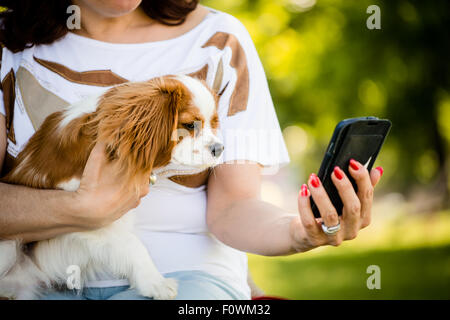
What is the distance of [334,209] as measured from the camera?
1.50 metres

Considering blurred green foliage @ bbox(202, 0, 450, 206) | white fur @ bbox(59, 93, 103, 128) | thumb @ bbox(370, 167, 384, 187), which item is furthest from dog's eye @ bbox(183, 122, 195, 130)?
blurred green foliage @ bbox(202, 0, 450, 206)

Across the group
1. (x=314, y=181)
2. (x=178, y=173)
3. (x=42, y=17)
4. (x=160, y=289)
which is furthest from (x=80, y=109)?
(x=314, y=181)

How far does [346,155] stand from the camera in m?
1.52

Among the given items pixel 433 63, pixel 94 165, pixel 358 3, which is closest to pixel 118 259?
pixel 94 165

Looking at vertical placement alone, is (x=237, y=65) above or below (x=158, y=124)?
above

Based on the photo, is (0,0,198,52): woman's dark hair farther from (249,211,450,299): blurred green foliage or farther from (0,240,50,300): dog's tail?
(249,211,450,299): blurred green foliage

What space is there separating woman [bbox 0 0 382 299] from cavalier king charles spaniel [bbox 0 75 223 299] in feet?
0.21

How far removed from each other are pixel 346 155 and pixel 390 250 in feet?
23.6

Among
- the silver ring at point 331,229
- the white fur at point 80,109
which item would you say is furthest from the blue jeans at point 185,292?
the white fur at point 80,109

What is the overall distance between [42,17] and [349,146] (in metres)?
1.50

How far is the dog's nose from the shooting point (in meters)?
1.84

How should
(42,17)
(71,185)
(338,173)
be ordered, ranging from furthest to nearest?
(42,17)
(71,185)
(338,173)

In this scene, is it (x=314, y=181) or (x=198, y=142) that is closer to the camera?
(x=314, y=181)

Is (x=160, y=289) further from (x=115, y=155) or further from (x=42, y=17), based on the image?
(x=42, y=17)
